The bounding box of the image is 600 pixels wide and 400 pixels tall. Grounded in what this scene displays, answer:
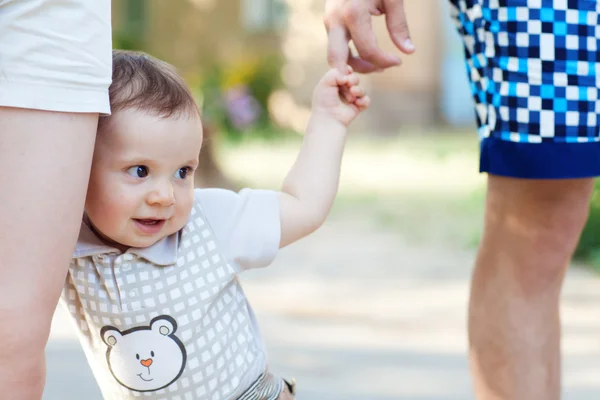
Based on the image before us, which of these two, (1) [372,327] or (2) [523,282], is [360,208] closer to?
(1) [372,327]

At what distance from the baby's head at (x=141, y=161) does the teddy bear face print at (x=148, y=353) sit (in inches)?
5.9

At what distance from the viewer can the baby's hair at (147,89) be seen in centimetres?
177

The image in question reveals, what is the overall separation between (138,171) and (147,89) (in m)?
0.14

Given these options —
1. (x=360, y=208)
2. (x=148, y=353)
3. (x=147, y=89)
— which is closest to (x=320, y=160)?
(x=147, y=89)

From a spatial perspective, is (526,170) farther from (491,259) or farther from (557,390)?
(557,390)

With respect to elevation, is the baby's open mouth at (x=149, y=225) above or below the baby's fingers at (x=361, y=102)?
below

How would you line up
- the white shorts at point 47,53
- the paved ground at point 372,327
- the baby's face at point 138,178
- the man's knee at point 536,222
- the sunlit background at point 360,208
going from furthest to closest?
1. the sunlit background at point 360,208
2. the paved ground at point 372,327
3. the man's knee at point 536,222
4. the baby's face at point 138,178
5. the white shorts at point 47,53

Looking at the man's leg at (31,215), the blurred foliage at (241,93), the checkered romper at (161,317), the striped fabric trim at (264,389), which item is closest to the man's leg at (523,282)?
the striped fabric trim at (264,389)

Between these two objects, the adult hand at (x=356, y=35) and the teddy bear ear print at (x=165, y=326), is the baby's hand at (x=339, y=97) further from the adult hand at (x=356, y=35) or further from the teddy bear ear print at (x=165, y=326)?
the teddy bear ear print at (x=165, y=326)

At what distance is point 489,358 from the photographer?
7.70ft

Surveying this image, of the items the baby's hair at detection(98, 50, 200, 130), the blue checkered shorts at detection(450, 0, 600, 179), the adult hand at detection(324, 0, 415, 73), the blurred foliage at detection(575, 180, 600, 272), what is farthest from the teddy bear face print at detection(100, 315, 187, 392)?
the blurred foliage at detection(575, 180, 600, 272)

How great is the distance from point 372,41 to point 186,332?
2.50 feet

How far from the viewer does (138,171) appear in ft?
5.84

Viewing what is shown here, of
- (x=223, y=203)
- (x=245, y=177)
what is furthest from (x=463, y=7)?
(x=245, y=177)
